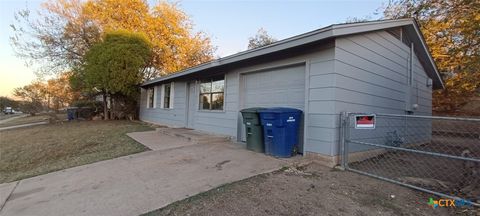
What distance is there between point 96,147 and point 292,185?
6.23 metres

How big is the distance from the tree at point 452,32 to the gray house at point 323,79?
156 centimetres

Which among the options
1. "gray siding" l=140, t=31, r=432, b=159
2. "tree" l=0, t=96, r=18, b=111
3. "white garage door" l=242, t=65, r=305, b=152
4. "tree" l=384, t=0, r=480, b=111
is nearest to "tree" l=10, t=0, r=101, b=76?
"gray siding" l=140, t=31, r=432, b=159

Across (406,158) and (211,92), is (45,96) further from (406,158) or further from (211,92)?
(406,158)

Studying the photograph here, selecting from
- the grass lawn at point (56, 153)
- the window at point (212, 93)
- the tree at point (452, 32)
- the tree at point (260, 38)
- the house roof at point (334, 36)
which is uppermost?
the tree at point (260, 38)

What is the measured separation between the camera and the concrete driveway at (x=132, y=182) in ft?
10.2

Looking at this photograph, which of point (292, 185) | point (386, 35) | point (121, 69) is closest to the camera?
point (292, 185)

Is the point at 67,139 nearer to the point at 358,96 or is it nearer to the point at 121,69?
the point at 121,69

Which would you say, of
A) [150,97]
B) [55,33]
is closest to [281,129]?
[150,97]

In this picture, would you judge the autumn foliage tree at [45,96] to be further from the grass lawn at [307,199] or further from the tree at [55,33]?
the grass lawn at [307,199]

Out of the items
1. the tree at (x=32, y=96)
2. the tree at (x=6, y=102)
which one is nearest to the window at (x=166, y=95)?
the tree at (x=32, y=96)

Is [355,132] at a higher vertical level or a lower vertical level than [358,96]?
lower

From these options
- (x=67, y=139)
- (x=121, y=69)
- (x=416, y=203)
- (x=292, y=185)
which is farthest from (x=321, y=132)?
(x=121, y=69)

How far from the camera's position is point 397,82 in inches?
275

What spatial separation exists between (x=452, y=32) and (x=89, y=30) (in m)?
20.3
